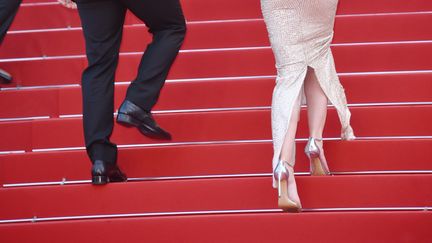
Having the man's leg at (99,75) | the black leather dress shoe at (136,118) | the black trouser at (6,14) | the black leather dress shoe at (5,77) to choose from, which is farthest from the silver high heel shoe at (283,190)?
the black leather dress shoe at (5,77)

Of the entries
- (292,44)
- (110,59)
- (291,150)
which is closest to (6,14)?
(110,59)

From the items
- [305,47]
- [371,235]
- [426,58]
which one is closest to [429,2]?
[426,58]

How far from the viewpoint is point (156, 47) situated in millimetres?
3625

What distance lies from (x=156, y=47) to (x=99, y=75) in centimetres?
29

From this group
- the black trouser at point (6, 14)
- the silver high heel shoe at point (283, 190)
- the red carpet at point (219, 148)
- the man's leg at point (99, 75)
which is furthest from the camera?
the black trouser at point (6, 14)

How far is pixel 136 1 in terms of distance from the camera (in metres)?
3.52

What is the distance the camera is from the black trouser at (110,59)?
11.5 ft

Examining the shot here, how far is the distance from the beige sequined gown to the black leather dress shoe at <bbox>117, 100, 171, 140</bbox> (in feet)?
1.81

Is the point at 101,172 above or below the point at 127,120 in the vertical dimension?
below

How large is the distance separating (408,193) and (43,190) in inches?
61.2

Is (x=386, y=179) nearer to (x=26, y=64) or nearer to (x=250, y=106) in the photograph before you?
(x=250, y=106)

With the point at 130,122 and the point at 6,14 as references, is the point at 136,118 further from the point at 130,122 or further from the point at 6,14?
the point at 6,14

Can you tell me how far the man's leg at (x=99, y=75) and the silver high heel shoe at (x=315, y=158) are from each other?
0.83 metres

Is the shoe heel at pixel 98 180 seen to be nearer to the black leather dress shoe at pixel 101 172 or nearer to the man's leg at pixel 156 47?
the black leather dress shoe at pixel 101 172
